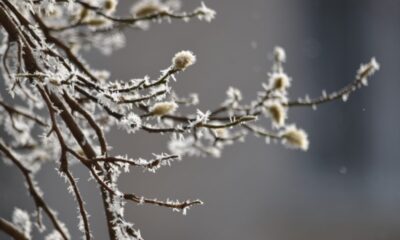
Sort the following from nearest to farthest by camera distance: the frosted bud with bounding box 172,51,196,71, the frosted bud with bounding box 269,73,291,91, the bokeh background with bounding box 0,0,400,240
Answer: the frosted bud with bounding box 172,51,196,71
the frosted bud with bounding box 269,73,291,91
the bokeh background with bounding box 0,0,400,240

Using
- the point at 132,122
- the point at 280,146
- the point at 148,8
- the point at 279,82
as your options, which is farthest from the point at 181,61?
the point at 280,146

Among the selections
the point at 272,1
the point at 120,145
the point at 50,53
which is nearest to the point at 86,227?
the point at 50,53

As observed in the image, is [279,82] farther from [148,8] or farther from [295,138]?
[148,8]

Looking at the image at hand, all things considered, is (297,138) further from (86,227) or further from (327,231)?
(327,231)

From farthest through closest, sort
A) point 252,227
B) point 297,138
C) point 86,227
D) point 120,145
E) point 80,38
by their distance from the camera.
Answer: point 252,227 < point 120,145 < point 80,38 < point 297,138 < point 86,227

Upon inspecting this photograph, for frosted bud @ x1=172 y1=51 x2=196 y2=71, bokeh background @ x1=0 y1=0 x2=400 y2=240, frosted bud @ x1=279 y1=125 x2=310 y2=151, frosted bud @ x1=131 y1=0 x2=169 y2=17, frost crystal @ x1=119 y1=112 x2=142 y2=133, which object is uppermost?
bokeh background @ x1=0 y1=0 x2=400 y2=240

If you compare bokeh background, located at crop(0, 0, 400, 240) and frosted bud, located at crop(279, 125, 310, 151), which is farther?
bokeh background, located at crop(0, 0, 400, 240)

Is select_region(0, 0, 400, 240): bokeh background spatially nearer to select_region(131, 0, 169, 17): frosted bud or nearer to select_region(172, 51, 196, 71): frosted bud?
select_region(131, 0, 169, 17): frosted bud

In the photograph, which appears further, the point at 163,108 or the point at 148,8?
the point at 148,8

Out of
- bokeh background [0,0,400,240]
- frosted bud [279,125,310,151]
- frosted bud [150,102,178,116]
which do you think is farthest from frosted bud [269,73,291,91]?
bokeh background [0,0,400,240]
